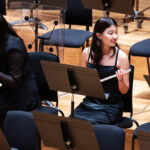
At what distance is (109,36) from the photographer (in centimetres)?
361

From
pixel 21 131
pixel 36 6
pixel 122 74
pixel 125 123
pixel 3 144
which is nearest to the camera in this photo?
pixel 3 144

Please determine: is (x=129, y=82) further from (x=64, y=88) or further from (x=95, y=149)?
(x=95, y=149)

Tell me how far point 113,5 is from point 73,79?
1.84m

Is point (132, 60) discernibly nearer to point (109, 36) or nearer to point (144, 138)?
point (109, 36)

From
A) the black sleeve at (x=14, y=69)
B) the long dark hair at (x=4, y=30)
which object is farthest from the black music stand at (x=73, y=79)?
the long dark hair at (x=4, y=30)

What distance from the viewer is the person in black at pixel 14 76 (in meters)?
3.35

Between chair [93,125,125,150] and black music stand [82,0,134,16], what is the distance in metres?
2.02

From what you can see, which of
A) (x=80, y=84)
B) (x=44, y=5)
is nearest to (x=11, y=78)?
(x=80, y=84)

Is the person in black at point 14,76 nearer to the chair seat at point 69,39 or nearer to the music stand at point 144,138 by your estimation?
the music stand at point 144,138

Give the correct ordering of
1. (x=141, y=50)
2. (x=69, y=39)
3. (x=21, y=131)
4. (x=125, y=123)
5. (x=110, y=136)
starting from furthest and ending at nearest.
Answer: (x=69, y=39) → (x=141, y=50) → (x=125, y=123) → (x=21, y=131) → (x=110, y=136)


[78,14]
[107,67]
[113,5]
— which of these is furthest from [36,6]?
[107,67]

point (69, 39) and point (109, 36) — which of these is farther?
point (69, 39)

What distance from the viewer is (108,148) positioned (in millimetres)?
2998

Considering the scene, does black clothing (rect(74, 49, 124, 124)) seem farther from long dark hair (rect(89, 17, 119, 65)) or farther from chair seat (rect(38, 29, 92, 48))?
chair seat (rect(38, 29, 92, 48))
